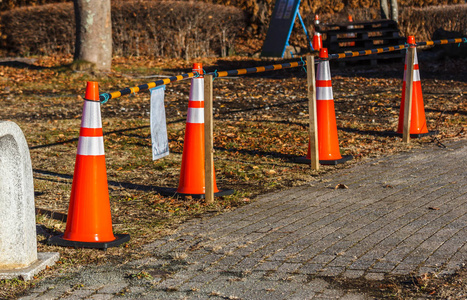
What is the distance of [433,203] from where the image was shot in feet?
19.3

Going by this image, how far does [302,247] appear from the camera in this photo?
4734 millimetres

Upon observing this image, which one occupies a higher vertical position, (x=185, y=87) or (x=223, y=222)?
(x=185, y=87)

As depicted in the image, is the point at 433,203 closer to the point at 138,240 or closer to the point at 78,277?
the point at 138,240

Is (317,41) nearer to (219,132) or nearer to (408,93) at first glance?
(219,132)

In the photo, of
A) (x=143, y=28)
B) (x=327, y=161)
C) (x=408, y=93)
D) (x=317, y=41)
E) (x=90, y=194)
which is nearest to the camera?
(x=90, y=194)

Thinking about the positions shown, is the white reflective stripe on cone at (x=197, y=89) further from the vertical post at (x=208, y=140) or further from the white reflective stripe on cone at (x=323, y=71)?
the white reflective stripe on cone at (x=323, y=71)

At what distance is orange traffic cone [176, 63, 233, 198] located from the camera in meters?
6.27

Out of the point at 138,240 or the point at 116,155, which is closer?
the point at 138,240

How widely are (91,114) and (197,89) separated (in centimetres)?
154

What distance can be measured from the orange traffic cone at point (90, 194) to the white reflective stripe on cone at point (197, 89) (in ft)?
4.77

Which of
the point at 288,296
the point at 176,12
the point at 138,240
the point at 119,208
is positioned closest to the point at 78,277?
the point at 138,240

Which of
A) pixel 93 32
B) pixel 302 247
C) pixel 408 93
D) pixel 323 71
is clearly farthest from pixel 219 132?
→ pixel 93 32

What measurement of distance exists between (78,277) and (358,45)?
16.4 meters

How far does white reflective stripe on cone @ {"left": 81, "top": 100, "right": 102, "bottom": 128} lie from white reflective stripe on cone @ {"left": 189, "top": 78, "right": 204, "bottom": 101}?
4.85 feet
